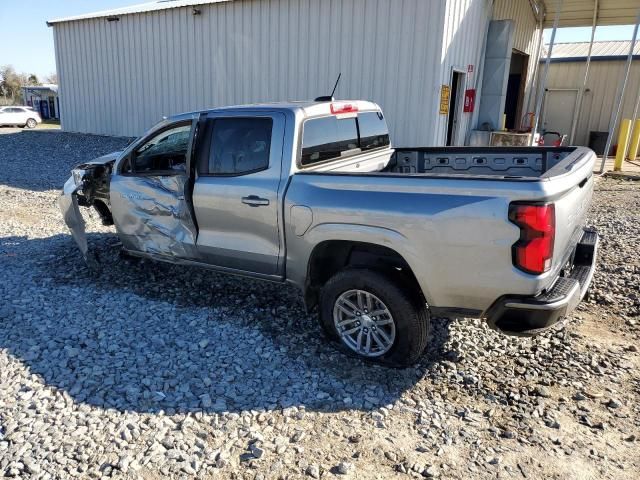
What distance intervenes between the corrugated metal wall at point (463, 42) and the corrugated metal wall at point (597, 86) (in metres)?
9.51

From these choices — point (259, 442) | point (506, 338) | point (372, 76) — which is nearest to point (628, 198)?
point (372, 76)

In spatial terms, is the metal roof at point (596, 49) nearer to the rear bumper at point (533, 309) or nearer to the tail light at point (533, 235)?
the rear bumper at point (533, 309)

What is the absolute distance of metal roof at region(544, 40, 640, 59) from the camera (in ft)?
64.6

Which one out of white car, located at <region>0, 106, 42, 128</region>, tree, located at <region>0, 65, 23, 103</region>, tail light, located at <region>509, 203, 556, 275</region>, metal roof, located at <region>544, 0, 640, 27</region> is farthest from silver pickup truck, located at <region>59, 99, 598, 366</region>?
tree, located at <region>0, 65, 23, 103</region>

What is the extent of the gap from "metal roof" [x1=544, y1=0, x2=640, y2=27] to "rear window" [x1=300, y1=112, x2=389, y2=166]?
38.6ft

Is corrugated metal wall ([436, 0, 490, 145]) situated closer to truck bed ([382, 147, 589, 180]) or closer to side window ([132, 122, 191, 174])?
truck bed ([382, 147, 589, 180])

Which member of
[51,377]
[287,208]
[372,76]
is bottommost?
[51,377]

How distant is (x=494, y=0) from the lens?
12.5m

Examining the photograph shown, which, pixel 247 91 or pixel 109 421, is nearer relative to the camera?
pixel 109 421

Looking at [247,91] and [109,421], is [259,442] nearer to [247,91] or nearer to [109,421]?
[109,421]

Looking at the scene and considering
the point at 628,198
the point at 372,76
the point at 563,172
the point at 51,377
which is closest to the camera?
the point at 563,172

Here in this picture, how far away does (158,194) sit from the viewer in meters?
4.71

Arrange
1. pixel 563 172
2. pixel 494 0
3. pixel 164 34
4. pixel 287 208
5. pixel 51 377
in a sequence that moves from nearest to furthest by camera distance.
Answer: pixel 563 172
pixel 51 377
pixel 287 208
pixel 494 0
pixel 164 34

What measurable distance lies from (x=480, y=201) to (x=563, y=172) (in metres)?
0.64
